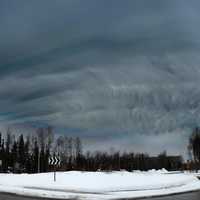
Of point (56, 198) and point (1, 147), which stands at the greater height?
point (1, 147)

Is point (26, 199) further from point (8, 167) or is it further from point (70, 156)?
point (70, 156)

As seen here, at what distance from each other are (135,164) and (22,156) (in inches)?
2013

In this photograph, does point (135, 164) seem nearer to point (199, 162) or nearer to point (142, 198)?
point (199, 162)

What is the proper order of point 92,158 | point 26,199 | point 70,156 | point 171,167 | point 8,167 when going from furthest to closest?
point 171,167 → point 92,158 → point 70,156 → point 8,167 → point 26,199

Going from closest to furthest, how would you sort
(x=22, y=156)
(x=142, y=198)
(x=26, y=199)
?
(x=26, y=199)
(x=142, y=198)
(x=22, y=156)

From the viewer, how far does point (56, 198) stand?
2352 cm

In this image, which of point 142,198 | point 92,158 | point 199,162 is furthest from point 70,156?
point 142,198

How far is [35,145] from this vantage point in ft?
395

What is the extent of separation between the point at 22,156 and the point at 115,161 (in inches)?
1563

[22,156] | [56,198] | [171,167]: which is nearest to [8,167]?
[22,156]

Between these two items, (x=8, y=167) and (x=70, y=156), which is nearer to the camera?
(x=8, y=167)

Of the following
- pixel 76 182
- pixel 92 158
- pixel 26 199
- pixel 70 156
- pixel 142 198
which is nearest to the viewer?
pixel 26 199

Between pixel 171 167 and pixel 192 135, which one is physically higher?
pixel 192 135

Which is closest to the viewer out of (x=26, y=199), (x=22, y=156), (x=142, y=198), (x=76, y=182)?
A: (x=26, y=199)
